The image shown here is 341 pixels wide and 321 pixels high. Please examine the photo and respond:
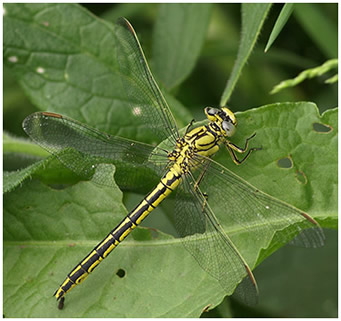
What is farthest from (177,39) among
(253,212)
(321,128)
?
(253,212)

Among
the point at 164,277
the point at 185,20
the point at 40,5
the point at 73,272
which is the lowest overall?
the point at 164,277

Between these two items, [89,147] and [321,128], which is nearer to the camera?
[321,128]

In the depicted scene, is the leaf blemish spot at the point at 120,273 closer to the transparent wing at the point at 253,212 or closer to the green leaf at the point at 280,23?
the transparent wing at the point at 253,212

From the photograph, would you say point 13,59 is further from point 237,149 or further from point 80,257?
point 237,149

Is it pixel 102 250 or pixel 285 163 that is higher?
pixel 102 250

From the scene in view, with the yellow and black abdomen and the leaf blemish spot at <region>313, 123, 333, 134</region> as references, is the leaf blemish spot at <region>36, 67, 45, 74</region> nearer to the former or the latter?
the yellow and black abdomen

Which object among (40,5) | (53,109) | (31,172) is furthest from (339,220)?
(40,5)

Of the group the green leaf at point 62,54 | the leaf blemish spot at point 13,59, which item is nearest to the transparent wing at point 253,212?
the green leaf at point 62,54

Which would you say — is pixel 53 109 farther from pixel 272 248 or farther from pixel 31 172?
pixel 272 248
